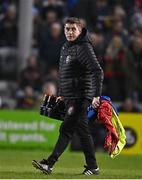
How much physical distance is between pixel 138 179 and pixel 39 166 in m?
1.31

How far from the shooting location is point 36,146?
63.6 feet

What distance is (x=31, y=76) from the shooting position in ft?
69.5

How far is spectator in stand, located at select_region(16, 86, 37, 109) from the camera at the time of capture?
2034cm

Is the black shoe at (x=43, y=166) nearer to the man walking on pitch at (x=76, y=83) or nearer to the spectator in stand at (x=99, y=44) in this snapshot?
the man walking on pitch at (x=76, y=83)

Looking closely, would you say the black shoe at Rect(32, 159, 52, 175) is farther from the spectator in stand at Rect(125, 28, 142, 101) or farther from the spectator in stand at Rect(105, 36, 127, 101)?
the spectator in stand at Rect(105, 36, 127, 101)

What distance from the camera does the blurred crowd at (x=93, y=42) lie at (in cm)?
2041

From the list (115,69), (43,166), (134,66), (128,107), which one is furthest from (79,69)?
(115,69)

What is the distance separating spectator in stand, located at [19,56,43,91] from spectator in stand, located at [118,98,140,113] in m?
2.22

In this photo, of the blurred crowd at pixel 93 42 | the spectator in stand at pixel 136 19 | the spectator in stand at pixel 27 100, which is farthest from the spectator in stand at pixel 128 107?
the spectator in stand at pixel 136 19

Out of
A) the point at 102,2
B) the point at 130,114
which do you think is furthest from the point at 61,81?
the point at 102,2

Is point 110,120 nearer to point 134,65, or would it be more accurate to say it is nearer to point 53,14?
point 134,65

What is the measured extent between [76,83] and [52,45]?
30.0 ft

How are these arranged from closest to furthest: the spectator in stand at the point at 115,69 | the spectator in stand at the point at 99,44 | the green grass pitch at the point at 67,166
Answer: the green grass pitch at the point at 67,166 < the spectator in stand at the point at 115,69 < the spectator in stand at the point at 99,44

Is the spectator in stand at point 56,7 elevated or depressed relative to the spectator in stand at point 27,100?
elevated
